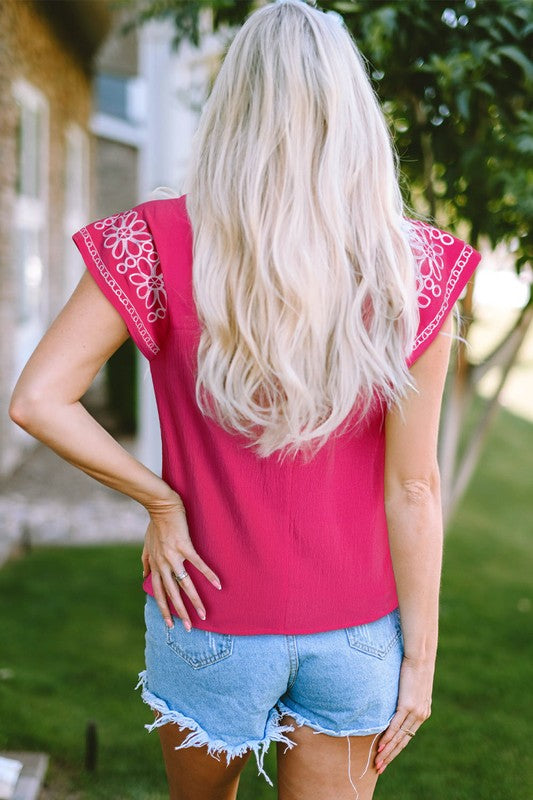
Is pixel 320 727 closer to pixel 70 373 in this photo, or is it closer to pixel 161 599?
pixel 161 599

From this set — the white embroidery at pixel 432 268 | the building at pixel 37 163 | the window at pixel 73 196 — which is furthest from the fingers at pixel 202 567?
the window at pixel 73 196

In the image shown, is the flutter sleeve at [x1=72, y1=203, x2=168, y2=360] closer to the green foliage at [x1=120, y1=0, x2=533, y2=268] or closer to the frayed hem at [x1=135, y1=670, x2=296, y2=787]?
the frayed hem at [x1=135, y1=670, x2=296, y2=787]

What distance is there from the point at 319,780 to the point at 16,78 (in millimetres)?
6383

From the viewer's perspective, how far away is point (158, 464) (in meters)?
5.56

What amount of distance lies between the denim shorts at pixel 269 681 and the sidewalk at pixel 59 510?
11.2 feet

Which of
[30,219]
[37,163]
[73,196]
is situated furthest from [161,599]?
[73,196]

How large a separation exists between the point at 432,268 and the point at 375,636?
521 mm

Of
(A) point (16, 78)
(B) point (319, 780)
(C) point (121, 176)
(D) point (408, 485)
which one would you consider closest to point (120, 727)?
(B) point (319, 780)

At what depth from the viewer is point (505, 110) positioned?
235 cm

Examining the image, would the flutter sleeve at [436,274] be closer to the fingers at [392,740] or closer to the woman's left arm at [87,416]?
the woman's left arm at [87,416]

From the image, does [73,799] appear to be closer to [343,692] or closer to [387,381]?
[343,692]

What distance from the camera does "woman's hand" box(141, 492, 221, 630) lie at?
121 centimetres

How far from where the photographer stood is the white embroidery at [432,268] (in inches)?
44.9

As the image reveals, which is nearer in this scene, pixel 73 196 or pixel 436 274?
pixel 436 274
